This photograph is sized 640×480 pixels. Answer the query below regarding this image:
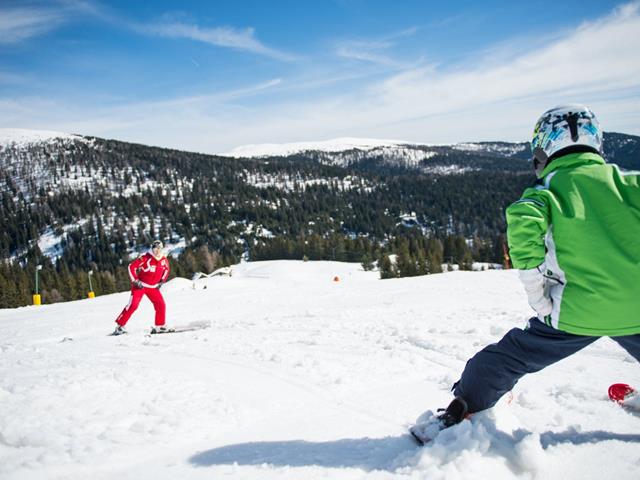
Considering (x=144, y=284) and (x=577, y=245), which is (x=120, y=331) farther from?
(x=577, y=245)

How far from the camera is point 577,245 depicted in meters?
2.17

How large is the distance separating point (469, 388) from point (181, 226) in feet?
571

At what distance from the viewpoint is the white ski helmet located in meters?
2.36

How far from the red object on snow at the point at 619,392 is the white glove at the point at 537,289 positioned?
1501 millimetres

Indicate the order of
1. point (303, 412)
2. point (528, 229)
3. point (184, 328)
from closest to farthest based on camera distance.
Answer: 1. point (528, 229)
2. point (303, 412)
3. point (184, 328)

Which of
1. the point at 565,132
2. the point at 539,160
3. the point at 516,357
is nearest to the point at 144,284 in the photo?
the point at 516,357

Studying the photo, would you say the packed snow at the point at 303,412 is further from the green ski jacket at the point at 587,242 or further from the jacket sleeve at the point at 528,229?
the jacket sleeve at the point at 528,229

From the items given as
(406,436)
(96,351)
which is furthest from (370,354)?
(96,351)

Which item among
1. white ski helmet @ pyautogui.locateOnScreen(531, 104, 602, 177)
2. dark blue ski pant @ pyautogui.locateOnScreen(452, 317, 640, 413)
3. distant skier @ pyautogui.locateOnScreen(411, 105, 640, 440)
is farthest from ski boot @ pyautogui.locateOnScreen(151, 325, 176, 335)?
white ski helmet @ pyautogui.locateOnScreen(531, 104, 602, 177)

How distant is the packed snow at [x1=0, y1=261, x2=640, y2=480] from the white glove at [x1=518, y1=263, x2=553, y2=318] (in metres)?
0.77

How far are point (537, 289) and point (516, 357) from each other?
0.48m

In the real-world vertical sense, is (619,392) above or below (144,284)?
below

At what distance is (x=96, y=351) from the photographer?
20.3ft

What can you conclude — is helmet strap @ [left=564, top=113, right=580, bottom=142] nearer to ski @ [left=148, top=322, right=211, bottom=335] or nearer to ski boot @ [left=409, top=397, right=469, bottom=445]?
ski boot @ [left=409, top=397, right=469, bottom=445]
